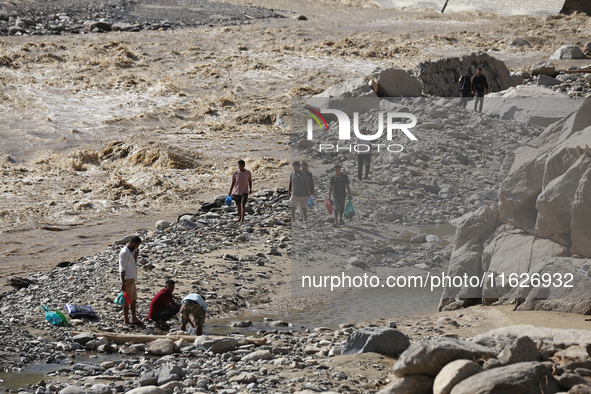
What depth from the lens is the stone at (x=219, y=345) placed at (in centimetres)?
632

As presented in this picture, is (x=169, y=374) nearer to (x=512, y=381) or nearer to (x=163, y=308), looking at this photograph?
(x=163, y=308)

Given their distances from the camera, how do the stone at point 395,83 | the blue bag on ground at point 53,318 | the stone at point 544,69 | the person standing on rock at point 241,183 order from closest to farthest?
the blue bag on ground at point 53,318 → the person standing on rock at point 241,183 → the stone at point 395,83 → the stone at point 544,69

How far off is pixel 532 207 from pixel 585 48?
2056 centimetres

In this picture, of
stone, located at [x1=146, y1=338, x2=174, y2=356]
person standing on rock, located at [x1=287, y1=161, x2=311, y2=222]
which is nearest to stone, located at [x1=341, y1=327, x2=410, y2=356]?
stone, located at [x1=146, y1=338, x2=174, y2=356]

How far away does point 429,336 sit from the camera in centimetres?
644

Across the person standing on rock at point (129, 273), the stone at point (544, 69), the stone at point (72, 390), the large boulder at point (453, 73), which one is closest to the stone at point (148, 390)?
the stone at point (72, 390)

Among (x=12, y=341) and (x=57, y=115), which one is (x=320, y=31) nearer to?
(x=57, y=115)

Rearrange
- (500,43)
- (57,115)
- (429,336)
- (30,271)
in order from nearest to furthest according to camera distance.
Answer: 1. (429,336)
2. (30,271)
3. (57,115)
4. (500,43)

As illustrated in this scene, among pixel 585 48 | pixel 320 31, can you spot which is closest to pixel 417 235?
pixel 585 48

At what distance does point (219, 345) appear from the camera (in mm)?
6332

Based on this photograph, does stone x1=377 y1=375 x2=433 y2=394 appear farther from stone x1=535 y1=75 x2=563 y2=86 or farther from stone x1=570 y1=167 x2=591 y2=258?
stone x1=535 y1=75 x2=563 y2=86

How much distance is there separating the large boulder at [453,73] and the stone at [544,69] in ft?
3.98

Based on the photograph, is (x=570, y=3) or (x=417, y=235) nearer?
(x=417, y=235)

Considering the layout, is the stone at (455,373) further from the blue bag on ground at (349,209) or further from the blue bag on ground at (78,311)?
the blue bag on ground at (349,209)
